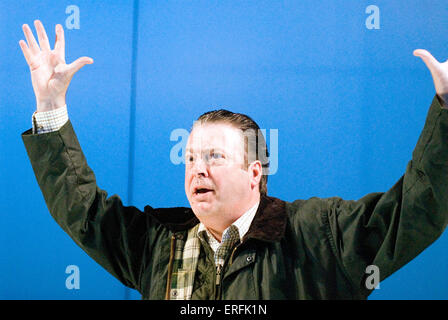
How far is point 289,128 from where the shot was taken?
6.15ft

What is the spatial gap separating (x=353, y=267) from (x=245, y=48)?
98 centimetres

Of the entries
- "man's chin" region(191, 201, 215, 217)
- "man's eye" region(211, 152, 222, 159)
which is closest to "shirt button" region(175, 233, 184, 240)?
"man's chin" region(191, 201, 215, 217)

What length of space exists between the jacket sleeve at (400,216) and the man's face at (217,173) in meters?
0.28

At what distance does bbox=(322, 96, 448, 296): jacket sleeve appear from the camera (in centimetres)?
118

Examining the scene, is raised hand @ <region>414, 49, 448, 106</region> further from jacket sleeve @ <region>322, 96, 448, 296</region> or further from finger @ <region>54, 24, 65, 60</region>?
finger @ <region>54, 24, 65, 60</region>

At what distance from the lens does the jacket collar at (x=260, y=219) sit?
144 cm

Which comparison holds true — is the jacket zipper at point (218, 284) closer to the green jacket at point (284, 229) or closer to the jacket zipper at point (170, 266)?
the green jacket at point (284, 229)

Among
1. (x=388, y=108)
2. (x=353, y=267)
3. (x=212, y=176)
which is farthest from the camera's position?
(x=388, y=108)

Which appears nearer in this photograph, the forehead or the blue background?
the forehead

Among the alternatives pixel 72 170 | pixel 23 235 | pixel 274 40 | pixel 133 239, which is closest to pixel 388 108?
pixel 274 40

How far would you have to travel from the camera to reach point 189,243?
5.06 feet

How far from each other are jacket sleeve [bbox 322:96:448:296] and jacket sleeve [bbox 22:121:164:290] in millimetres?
618

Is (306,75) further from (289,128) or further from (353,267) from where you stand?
(353,267)

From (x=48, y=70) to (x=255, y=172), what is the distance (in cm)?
75
